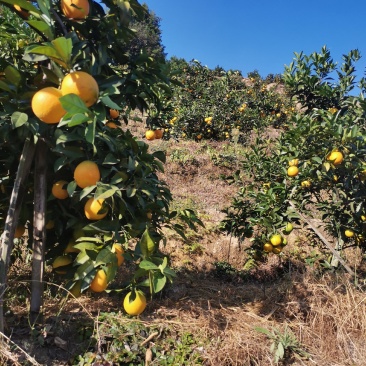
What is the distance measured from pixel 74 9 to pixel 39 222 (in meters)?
0.96

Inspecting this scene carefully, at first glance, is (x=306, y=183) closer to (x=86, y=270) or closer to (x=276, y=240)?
(x=276, y=240)

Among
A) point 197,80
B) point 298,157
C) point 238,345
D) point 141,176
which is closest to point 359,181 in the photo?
point 298,157

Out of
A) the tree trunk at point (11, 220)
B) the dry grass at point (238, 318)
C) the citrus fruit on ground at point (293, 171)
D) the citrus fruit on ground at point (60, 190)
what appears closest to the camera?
the tree trunk at point (11, 220)

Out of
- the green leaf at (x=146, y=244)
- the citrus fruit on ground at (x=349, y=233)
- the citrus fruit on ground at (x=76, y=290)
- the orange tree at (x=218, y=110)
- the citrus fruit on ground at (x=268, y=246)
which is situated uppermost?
the orange tree at (x=218, y=110)

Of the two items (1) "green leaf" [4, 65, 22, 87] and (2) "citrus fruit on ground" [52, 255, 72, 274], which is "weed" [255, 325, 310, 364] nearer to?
(2) "citrus fruit on ground" [52, 255, 72, 274]

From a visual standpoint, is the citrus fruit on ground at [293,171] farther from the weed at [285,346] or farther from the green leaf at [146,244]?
the green leaf at [146,244]

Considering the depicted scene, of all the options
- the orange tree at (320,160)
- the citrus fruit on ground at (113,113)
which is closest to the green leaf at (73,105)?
the citrus fruit on ground at (113,113)

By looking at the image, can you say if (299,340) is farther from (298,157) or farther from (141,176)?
(298,157)

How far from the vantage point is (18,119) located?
1.25m

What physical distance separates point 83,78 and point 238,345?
1.48m

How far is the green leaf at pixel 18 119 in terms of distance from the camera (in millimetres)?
1233

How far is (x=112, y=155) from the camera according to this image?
4.67 ft

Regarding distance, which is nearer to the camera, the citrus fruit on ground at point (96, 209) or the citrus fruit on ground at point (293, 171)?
the citrus fruit on ground at point (96, 209)

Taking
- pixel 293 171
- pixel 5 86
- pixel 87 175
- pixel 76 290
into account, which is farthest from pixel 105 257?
pixel 293 171
